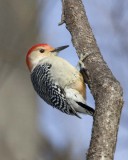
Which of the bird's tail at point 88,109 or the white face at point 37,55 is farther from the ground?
the white face at point 37,55

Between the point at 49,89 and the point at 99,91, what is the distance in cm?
143

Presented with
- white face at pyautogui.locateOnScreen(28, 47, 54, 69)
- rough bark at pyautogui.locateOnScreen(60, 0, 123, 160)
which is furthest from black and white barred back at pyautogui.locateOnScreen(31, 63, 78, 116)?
rough bark at pyautogui.locateOnScreen(60, 0, 123, 160)

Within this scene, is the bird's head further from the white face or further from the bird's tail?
the bird's tail

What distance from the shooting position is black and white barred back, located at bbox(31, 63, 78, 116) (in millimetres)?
4652

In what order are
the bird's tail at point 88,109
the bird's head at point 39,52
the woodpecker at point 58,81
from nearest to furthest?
the bird's tail at point 88,109 < the woodpecker at point 58,81 < the bird's head at point 39,52

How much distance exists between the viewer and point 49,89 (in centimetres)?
482

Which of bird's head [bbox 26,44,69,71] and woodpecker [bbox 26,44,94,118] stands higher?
bird's head [bbox 26,44,69,71]

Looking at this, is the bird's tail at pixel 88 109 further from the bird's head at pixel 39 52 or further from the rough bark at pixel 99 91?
the bird's head at pixel 39 52

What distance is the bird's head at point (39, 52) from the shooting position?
5.28 metres

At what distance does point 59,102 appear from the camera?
4.68 metres

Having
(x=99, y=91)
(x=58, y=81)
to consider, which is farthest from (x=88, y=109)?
(x=99, y=91)

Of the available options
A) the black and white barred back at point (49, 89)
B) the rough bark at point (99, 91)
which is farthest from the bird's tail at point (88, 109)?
the rough bark at point (99, 91)

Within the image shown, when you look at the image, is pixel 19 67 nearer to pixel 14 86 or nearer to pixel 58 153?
pixel 14 86

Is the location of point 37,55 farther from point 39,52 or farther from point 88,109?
point 88,109
